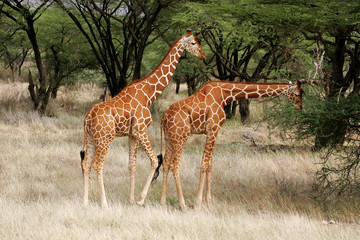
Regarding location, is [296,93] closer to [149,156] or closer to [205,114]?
[205,114]

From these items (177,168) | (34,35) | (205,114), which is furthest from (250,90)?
(34,35)

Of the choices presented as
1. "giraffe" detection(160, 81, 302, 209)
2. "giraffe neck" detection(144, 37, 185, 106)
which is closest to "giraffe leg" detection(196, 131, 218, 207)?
"giraffe" detection(160, 81, 302, 209)

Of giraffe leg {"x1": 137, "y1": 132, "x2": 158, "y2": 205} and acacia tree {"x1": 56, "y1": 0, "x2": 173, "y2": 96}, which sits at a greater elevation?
acacia tree {"x1": 56, "y1": 0, "x2": 173, "y2": 96}

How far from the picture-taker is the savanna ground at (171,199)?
16.5ft

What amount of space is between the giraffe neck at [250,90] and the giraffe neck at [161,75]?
30.4 inches

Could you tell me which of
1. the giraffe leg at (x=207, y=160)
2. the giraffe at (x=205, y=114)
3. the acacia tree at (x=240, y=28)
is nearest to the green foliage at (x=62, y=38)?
the acacia tree at (x=240, y=28)

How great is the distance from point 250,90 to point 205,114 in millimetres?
712

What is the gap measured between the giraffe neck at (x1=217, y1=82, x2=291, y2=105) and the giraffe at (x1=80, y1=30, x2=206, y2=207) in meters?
0.68

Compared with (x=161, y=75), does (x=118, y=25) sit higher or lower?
higher

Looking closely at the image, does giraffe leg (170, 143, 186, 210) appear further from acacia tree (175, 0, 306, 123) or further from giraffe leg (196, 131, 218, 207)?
acacia tree (175, 0, 306, 123)

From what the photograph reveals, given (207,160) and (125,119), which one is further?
(207,160)

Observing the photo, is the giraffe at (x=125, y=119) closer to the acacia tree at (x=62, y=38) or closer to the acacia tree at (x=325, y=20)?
the acacia tree at (x=325, y=20)

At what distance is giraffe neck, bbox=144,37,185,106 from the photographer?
6199mm

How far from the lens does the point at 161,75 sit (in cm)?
625
